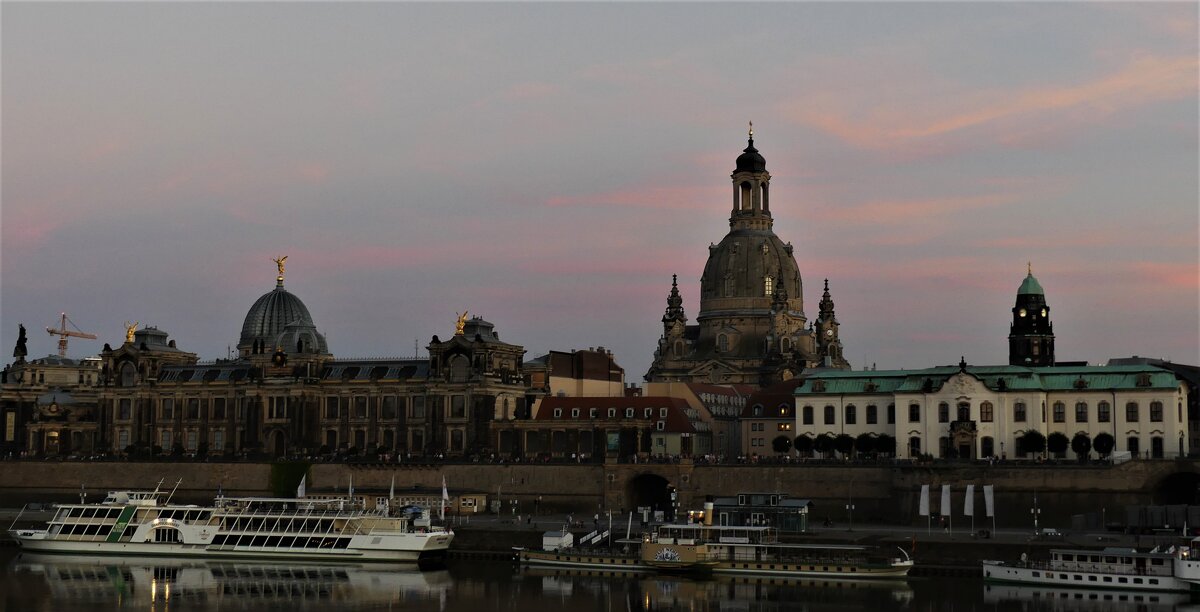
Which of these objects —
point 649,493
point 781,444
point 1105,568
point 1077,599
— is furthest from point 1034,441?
point 1077,599

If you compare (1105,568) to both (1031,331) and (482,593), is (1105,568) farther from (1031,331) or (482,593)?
(1031,331)

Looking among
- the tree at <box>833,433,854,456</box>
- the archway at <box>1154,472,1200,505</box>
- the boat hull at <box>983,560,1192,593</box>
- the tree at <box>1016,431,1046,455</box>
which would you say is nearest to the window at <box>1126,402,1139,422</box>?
the archway at <box>1154,472,1200,505</box>

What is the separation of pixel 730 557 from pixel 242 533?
1251 inches

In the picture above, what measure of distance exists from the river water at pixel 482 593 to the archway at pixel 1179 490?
24932 mm

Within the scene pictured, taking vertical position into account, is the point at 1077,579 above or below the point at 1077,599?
above

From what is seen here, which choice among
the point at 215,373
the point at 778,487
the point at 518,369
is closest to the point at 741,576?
the point at 778,487

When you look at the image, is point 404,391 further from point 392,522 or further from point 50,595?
point 50,595

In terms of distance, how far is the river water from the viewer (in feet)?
262

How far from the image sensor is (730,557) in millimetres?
93625

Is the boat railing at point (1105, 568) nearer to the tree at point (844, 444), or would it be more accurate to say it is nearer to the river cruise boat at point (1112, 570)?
the river cruise boat at point (1112, 570)

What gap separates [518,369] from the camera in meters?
146

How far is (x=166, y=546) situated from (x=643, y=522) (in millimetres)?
30922

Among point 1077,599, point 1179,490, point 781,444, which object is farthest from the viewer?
point 781,444

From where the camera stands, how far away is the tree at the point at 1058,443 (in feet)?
373
